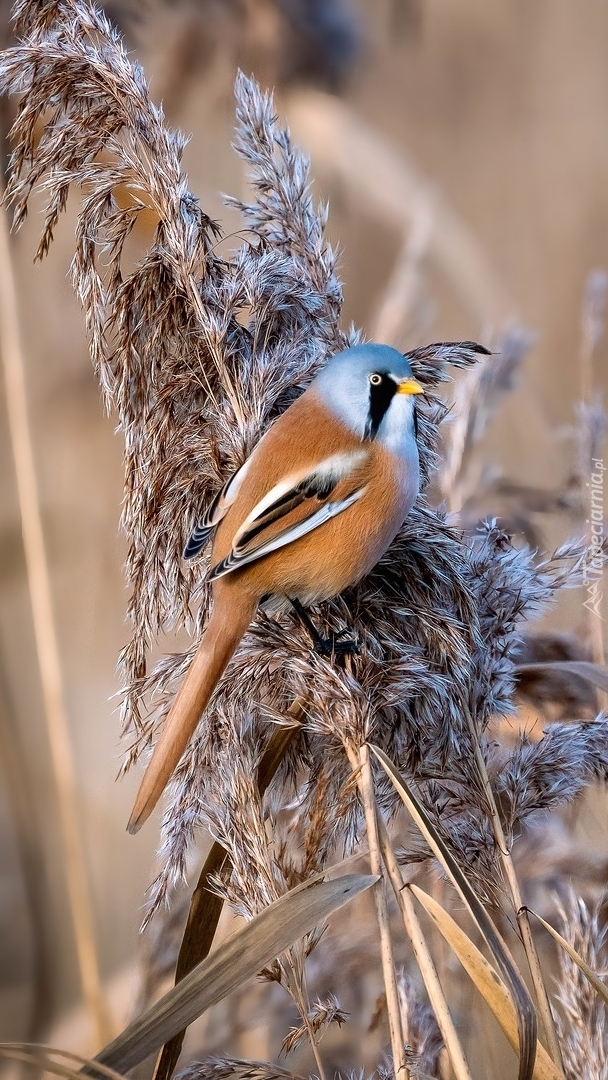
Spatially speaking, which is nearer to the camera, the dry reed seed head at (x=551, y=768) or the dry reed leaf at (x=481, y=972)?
the dry reed leaf at (x=481, y=972)

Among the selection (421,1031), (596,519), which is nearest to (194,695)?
(421,1031)

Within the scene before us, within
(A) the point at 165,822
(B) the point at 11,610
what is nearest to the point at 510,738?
(A) the point at 165,822

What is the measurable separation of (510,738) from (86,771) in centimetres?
75

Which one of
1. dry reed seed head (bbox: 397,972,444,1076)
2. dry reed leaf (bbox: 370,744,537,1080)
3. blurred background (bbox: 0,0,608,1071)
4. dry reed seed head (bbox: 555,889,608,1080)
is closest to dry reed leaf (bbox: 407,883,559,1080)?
dry reed leaf (bbox: 370,744,537,1080)

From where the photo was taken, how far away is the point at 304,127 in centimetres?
149

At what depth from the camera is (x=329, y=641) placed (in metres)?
0.99

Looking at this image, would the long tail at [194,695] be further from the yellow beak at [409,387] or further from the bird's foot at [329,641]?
the yellow beak at [409,387]

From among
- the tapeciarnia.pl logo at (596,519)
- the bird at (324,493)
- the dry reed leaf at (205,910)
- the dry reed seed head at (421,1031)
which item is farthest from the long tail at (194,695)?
the tapeciarnia.pl logo at (596,519)

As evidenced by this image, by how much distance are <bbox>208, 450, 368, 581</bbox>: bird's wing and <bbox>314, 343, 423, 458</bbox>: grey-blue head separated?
0.04 metres

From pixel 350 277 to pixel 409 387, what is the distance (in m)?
0.68

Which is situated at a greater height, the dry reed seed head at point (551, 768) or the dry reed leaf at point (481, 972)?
the dry reed seed head at point (551, 768)

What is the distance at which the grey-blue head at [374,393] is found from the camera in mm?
948

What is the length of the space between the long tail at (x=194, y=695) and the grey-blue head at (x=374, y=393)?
0.25m

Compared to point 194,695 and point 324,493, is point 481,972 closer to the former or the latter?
point 194,695
